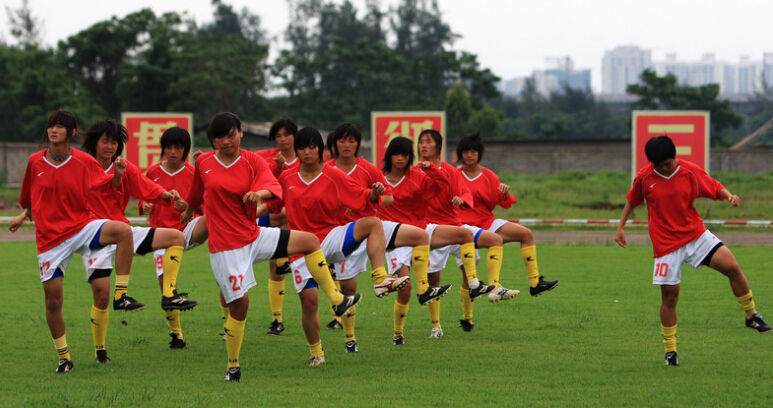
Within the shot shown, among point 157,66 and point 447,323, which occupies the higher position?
point 157,66

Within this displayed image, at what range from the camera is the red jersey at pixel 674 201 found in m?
8.34

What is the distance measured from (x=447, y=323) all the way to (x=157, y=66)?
132 feet

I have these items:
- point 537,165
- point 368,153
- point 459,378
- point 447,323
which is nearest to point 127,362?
point 459,378

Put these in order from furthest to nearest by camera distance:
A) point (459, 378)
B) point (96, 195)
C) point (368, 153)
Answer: point (368, 153), point (96, 195), point (459, 378)

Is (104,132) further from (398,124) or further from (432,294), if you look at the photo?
(398,124)

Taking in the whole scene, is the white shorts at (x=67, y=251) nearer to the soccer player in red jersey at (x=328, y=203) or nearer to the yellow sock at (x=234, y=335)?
the yellow sock at (x=234, y=335)

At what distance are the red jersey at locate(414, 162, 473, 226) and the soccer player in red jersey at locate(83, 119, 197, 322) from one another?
109 inches

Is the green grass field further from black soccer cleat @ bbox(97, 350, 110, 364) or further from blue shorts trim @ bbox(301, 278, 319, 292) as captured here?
blue shorts trim @ bbox(301, 278, 319, 292)

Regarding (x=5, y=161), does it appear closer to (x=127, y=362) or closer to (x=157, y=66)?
(x=157, y=66)

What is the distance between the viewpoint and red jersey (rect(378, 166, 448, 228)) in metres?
9.67

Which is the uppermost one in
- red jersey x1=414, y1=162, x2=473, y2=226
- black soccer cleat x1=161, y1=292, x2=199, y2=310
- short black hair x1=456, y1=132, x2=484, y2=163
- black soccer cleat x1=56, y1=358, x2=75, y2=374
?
short black hair x1=456, y1=132, x2=484, y2=163

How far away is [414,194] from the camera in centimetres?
966

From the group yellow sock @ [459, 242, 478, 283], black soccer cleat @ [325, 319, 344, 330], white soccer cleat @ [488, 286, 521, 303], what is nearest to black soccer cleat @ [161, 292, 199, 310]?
black soccer cleat @ [325, 319, 344, 330]

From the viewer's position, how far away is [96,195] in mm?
8742
